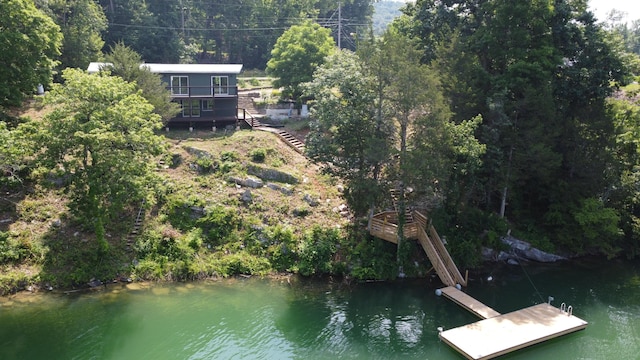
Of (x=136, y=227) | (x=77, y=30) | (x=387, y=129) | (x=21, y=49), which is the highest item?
(x=77, y=30)

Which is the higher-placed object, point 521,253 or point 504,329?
point 521,253

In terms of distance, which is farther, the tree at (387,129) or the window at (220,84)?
the window at (220,84)

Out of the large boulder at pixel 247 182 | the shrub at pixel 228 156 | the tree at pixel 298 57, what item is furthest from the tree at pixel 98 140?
the tree at pixel 298 57

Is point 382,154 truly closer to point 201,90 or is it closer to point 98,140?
point 98,140

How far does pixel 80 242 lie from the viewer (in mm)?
25406

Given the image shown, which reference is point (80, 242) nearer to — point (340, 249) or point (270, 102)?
point (340, 249)

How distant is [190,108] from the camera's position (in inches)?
1503

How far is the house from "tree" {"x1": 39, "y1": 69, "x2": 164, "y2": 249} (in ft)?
43.2

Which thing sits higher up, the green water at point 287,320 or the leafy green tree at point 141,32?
the leafy green tree at point 141,32

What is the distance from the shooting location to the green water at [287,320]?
65.1ft

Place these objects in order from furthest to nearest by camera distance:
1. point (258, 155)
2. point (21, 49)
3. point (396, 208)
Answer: point (258, 155) < point (21, 49) < point (396, 208)

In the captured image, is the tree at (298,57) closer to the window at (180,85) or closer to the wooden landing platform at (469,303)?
the window at (180,85)

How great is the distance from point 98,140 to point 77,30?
83.2ft

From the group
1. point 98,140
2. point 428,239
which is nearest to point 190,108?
point 98,140
